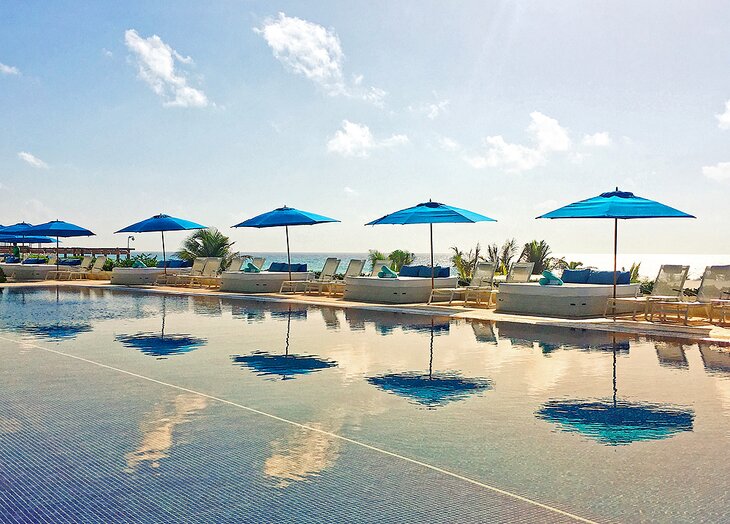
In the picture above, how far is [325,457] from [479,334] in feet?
22.9

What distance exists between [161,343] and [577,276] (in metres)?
9.00

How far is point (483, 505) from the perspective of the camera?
3676mm

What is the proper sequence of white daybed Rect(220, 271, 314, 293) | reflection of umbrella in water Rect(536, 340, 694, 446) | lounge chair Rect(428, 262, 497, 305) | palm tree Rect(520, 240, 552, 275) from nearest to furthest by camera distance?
1. reflection of umbrella in water Rect(536, 340, 694, 446)
2. lounge chair Rect(428, 262, 497, 305)
3. white daybed Rect(220, 271, 314, 293)
4. palm tree Rect(520, 240, 552, 275)

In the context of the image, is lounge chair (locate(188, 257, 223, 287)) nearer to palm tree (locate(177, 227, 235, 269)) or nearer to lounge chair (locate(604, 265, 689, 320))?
palm tree (locate(177, 227, 235, 269))

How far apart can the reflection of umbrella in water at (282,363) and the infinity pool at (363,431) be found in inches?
1.4

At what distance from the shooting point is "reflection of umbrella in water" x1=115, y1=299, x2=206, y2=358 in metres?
9.21

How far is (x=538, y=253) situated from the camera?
78.0 ft

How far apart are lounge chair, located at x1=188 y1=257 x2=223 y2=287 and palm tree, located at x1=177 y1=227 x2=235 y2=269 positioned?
269 inches

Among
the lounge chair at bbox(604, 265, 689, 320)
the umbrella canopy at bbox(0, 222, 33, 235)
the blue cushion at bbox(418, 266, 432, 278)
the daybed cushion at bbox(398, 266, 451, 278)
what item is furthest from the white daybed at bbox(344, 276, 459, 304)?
the umbrella canopy at bbox(0, 222, 33, 235)

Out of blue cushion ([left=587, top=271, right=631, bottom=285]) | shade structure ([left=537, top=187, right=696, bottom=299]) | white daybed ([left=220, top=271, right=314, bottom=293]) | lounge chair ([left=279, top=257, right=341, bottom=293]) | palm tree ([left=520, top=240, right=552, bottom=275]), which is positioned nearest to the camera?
shade structure ([left=537, top=187, right=696, bottom=299])

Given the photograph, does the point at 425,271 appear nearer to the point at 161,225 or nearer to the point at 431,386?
the point at 431,386

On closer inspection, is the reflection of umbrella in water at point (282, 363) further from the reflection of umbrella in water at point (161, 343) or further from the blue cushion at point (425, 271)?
the blue cushion at point (425, 271)

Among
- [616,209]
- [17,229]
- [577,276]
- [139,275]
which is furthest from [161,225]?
[616,209]

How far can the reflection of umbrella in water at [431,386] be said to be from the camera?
20.8 ft
